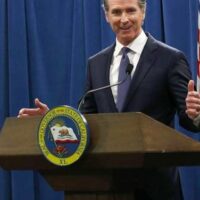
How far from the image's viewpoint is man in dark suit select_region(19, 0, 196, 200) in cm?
144

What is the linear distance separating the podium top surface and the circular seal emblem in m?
0.02

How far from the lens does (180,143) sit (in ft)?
3.24

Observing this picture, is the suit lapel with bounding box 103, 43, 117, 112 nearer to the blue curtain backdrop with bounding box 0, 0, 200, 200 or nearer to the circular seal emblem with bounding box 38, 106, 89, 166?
the circular seal emblem with bounding box 38, 106, 89, 166

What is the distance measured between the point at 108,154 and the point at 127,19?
2.66 feet

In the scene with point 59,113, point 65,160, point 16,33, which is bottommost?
point 65,160

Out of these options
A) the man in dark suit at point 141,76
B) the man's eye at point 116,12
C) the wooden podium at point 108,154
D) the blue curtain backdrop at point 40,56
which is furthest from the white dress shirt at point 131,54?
the blue curtain backdrop at point 40,56

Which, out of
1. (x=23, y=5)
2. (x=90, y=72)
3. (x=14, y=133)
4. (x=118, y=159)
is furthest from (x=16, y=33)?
(x=118, y=159)

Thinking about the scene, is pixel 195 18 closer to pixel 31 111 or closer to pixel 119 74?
pixel 119 74

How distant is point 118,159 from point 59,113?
17 cm

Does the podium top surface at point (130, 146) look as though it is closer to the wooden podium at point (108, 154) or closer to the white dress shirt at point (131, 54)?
the wooden podium at point (108, 154)

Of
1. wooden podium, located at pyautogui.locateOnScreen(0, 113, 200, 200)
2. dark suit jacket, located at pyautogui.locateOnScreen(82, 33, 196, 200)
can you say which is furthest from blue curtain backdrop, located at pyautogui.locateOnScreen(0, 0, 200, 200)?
wooden podium, located at pyautogui.locateOnScreen(0, 113, 200, 200)

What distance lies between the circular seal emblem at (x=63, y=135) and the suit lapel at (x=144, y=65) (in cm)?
44

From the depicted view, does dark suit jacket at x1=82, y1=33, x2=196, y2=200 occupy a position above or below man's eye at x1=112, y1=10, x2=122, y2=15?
below

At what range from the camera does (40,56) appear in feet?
9.30
